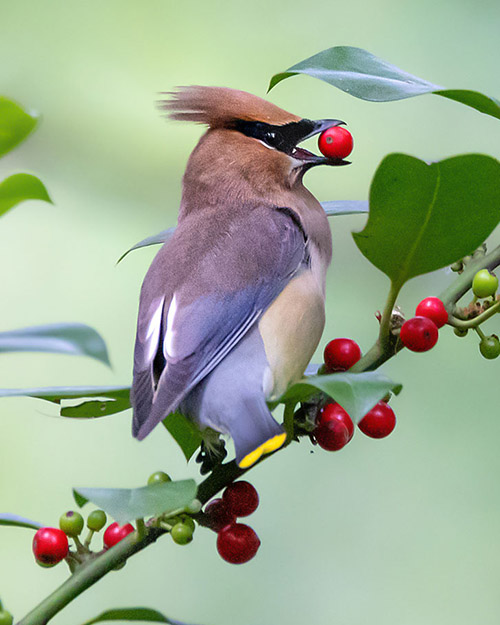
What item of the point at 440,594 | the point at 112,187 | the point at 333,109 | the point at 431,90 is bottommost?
the point at 440,594

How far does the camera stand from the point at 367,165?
335 cm

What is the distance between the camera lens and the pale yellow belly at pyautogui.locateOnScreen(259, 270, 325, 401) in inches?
44.8

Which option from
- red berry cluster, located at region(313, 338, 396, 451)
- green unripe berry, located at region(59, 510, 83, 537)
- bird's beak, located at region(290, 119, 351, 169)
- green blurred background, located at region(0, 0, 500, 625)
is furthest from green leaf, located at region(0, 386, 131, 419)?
green blurred background, located at region(0, 0, 500, 625)

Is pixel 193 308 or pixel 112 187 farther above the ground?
pixel 193 308

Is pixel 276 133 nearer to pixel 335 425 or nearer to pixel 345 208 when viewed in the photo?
pixel 345 208

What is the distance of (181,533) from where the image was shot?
34.2 inches

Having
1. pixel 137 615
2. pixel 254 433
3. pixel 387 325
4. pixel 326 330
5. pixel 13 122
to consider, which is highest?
pixel 13 122

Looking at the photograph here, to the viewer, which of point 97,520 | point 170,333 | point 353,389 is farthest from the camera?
point 170,333

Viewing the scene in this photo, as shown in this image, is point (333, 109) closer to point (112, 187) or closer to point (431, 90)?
point (112, 187)

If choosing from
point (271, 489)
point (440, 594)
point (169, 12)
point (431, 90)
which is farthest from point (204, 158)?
point (169, 12)

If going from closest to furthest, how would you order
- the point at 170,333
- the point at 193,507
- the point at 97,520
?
the point at 193,507
the point at 97,520
the point at 170,333

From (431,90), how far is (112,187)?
2437 mm

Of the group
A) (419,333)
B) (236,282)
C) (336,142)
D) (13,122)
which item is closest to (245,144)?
(336,142)

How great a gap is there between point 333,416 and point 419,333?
0.43ft
